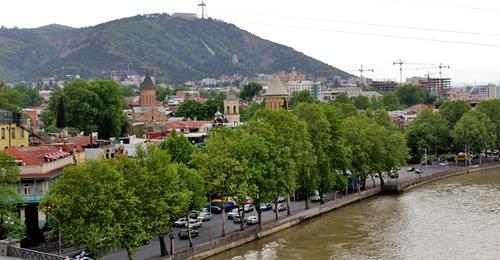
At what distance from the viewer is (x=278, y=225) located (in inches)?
2055

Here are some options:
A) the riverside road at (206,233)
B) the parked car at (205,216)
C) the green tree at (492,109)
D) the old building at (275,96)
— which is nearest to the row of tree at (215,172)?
the riverside road at (206,233)

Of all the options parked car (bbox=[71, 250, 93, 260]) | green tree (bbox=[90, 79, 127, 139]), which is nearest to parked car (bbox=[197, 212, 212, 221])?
parked car (bbox=[71, 250, 93, 260])

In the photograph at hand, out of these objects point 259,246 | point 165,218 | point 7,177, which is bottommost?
point 259,246

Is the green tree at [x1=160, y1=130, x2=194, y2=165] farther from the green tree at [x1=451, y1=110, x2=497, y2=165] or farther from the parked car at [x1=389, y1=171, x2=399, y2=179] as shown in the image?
the green tree at [x1=451, y1=110, x2=497, y2=165]

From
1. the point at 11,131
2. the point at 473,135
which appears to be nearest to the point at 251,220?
the point at 11,131

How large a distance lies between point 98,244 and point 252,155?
1712 cm

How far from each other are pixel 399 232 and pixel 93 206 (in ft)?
81.5

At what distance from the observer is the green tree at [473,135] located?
93.4 metres

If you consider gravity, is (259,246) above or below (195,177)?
below

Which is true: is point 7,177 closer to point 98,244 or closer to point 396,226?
point 98,244

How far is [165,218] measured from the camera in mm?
39500

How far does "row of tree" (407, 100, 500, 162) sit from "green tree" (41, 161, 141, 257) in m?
66.6

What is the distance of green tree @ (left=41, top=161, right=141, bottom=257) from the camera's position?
35750 mm

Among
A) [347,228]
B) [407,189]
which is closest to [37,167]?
[347,228]
